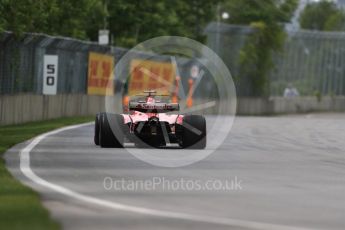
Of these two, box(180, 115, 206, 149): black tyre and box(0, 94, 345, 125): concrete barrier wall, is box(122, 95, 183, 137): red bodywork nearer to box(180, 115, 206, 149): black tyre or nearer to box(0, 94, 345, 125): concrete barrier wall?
box(180, 115, 206, 149): black tyre

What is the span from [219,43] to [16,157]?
64739 millimetres

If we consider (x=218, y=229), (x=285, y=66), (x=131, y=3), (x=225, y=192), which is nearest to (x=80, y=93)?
(x=131, y=3)

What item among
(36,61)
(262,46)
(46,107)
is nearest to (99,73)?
(46,107)

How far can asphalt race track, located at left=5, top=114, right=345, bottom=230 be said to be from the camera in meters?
10.5

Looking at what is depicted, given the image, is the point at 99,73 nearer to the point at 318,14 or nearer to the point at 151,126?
the point at 151,126

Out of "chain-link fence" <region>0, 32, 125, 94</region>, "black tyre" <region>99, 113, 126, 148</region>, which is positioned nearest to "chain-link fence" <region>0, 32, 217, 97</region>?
"chain-link fence" <region>0, 32, 125, 94</region>

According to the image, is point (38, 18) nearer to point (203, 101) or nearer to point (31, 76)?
point (31, 76)

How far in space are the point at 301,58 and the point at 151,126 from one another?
248 feet

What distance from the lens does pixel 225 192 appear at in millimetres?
13492

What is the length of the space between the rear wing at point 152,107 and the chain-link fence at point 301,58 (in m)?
58.6

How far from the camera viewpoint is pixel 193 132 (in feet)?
71.3

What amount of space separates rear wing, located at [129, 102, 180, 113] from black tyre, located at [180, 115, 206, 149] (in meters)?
0.37

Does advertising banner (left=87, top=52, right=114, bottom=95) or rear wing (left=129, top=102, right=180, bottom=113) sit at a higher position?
advertising banner (left=87, top=52, right=114, bottom=95)

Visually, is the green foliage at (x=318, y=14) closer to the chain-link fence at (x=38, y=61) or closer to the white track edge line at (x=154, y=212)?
the chain-link fence at (x=38, y=61)
